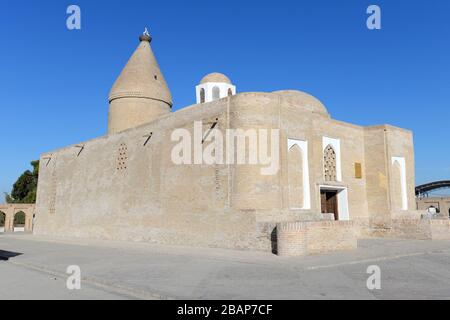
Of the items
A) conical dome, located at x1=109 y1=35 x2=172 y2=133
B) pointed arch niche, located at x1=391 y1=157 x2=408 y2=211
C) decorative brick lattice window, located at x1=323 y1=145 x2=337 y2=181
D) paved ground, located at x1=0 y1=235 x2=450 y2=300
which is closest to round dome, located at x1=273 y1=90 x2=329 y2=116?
decorative brick lattice window, located at x1=323 y1=145 x2=337 y2=181

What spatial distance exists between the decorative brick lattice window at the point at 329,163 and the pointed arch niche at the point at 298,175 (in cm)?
222

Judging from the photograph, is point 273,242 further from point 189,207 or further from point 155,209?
point 155,209

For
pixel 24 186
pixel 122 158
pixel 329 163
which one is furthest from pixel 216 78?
pixel 24 186

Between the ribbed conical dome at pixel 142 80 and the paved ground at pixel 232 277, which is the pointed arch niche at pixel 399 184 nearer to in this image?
the paved ground at pixel 232 277

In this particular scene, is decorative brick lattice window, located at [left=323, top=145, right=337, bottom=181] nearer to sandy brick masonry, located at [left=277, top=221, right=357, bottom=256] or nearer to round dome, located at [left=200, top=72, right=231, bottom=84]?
sandy brick masonry, located at [left=277, top=221, right=357, bottom=256]

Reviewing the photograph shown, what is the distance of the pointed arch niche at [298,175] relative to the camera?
14.5 m

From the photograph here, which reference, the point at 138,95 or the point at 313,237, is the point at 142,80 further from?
the point at 313,237

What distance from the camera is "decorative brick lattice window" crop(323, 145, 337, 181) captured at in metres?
17.1

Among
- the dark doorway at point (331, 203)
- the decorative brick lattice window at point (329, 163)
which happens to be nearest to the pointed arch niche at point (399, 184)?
the dark doorway at point (331, 203)

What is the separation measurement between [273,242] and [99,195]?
12.0m

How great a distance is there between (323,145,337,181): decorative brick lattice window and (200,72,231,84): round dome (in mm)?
6769

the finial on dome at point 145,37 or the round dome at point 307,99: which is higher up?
the finial on dome at point 145,37

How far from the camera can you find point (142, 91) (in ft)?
73.9

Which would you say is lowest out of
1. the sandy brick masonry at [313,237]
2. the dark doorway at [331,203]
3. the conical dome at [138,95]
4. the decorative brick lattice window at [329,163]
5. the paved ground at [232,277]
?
the paved ground at [232,277]
